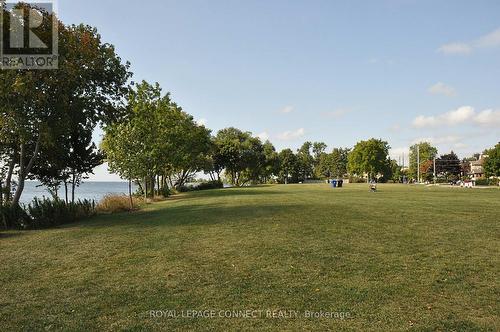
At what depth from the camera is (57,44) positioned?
1697cm

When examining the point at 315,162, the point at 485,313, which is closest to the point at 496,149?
the point at 315,162

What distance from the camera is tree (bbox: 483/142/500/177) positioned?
7375cm

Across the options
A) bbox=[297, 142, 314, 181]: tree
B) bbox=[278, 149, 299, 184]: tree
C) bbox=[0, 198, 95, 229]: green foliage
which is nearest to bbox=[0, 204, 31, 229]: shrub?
bbox=[0, 198, 95, 229]: green foliage

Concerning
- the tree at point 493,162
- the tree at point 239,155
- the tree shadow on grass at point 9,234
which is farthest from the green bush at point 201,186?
the tree at point 493,162

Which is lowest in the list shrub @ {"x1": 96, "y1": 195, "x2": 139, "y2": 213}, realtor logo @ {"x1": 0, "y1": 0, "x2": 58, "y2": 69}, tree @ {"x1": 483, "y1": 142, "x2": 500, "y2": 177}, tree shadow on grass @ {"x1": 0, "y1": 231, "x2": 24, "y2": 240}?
tree shadow on grass @ {"x1": 0, "y1": 231, "x2": 24, "y2": 240}

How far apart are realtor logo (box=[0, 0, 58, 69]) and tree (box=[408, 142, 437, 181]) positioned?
12117 centimetres

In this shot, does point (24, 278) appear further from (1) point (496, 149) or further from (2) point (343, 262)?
(1) point (496, 149)

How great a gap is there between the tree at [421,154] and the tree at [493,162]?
44.5 metres

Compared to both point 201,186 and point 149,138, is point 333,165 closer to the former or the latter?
point 201,186

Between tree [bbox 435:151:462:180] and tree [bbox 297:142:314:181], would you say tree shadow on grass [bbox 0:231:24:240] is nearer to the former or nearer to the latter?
tree [bbox 297:142:314:181]

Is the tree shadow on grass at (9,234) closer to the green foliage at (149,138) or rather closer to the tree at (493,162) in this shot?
the green foliage at (149,138)

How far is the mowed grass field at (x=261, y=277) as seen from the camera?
17.7ft

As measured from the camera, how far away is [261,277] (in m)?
7.25

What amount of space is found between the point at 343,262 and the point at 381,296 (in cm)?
202
